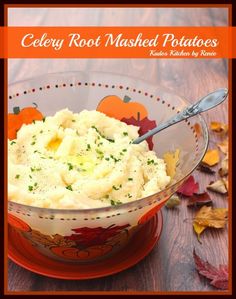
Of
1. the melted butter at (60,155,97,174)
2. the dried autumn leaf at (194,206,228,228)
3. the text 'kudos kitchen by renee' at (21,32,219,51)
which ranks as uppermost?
the text 'kudos kitchen by renee' at (21,32,219,51)

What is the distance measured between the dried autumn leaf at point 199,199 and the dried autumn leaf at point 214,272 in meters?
0.30

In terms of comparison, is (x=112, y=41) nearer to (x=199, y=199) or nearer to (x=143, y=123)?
(x=143, y=123)

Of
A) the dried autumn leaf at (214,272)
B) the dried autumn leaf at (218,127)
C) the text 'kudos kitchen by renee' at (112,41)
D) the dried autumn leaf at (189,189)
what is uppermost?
the text 'kudos kitchen by renee' at (112,41)

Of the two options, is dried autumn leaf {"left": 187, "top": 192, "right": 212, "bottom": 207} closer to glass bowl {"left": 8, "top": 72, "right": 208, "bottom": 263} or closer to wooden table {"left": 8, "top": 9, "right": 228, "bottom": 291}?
wooden table {"left": 8, "top": 9, "right": 228, "bottom": 291}

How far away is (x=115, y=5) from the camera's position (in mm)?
1922

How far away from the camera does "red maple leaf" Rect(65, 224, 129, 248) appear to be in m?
1.83

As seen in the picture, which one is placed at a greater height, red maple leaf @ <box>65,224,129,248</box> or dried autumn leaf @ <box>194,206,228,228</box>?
dried autumn leaf @ <box>194,206,228,228</box>

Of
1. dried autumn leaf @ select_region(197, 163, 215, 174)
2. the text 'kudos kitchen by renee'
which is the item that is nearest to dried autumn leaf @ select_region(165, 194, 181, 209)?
dried autumn leaf @ select_region(197, 163, 215, 174)

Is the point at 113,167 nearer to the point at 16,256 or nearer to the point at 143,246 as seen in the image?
the point at 143,246

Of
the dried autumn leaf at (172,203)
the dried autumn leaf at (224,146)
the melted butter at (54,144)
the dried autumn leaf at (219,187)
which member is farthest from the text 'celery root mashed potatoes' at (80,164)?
the dried autumn leaf at (224,146)

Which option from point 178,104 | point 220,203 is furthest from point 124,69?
point 220,203

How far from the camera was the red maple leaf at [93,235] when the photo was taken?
1835mm

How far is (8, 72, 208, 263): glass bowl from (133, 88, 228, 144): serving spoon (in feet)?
0.12

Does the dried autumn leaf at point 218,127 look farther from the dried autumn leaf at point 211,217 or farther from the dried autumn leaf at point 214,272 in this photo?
the dried autumn leaf at point 214,272
